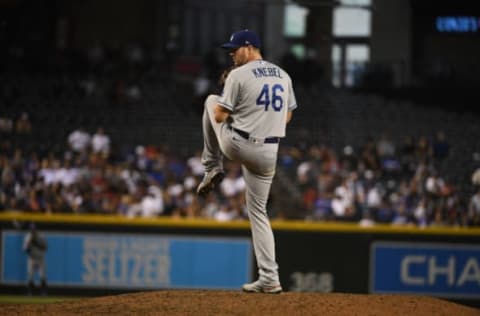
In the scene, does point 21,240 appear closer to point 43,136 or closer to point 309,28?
point 43,136

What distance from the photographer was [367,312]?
565 centimetres

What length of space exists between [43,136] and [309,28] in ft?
15.7

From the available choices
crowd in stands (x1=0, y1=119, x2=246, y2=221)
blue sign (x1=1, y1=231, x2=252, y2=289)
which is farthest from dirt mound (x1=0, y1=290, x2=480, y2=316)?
crowd in stands (x1=0, y1=119, x2=246, y2=221)

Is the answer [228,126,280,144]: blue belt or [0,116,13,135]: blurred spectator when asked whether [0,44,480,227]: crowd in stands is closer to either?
[0,116,13,135]: blurred spectator

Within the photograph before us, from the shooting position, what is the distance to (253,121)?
18.8ft

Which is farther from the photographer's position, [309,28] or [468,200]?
[309,28]

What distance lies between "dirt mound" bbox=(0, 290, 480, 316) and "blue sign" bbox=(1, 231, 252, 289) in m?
6.00

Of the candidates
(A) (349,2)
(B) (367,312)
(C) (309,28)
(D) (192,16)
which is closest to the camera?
(B) (367,312)

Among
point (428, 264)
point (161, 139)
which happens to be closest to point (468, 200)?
point (428, 264)

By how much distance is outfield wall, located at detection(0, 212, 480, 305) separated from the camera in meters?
12.2

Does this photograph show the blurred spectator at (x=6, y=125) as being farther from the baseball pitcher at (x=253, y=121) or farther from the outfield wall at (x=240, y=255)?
the baseball pitcher at (x=253, y=121)

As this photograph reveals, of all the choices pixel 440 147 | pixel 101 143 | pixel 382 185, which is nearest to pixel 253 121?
pixel 382 185

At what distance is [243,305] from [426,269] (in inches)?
281

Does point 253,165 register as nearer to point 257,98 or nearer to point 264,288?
point 257,98
